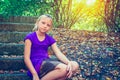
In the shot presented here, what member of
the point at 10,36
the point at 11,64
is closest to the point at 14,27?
the point at 10,36

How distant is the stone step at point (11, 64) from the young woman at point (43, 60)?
1.36ft

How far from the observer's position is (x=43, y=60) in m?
3.88

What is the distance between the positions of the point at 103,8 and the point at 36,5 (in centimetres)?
257

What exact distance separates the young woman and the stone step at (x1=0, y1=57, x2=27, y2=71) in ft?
1.36

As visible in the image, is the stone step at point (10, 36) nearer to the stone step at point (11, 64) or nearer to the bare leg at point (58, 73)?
the stone step at point (11, 64)

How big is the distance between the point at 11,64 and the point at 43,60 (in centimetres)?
67

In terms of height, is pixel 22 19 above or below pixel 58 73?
above

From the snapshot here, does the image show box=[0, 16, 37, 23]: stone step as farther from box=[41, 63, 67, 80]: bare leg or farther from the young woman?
box=[41, 63, 67, 80]: bare leg

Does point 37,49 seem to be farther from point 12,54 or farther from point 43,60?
point 12,54

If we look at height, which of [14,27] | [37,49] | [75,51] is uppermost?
[14,27]

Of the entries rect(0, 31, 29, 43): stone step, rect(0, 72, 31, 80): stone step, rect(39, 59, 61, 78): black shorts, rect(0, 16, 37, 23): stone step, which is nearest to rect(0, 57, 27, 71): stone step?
rect(0, 72, 31, 80): stone step

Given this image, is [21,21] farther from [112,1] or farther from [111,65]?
[112,1]

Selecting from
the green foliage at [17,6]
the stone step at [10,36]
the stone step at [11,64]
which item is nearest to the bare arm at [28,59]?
the stone step at [11,64]

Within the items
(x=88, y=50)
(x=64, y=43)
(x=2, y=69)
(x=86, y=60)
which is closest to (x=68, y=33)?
(x=64, y=43)
